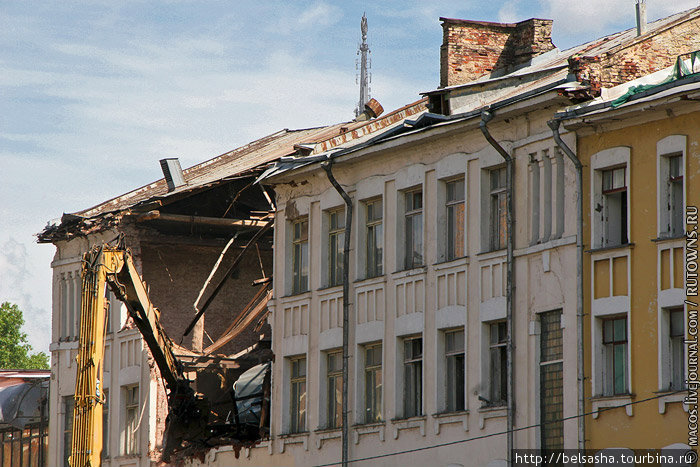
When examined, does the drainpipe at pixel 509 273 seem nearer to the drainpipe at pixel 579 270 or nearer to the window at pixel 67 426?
the drainpipe at pixel 579 270

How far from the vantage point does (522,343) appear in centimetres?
2820

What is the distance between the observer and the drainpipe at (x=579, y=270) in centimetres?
2652

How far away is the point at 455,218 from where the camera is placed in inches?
1209

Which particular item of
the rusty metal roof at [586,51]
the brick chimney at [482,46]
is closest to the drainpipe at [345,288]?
the rusty metal roof at [586,51]

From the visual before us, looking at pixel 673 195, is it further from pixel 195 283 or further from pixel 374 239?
pixel 195 283

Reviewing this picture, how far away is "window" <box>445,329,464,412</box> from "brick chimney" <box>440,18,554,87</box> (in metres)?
7.66

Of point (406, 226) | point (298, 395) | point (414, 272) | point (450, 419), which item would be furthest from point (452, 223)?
point (298, 395)

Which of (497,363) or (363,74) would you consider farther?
(363,74)

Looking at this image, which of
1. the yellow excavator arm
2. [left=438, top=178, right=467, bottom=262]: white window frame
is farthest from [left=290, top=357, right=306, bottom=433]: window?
[left=438, top=178, right=467, bottom=262]: white window frame

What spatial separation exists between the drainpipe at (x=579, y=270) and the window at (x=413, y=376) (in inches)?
206

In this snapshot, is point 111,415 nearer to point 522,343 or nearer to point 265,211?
point 265,211

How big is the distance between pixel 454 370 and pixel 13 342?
5709 cm

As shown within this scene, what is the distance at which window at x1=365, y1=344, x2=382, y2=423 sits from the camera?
32250mm

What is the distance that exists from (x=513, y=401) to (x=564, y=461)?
1.72 metres
